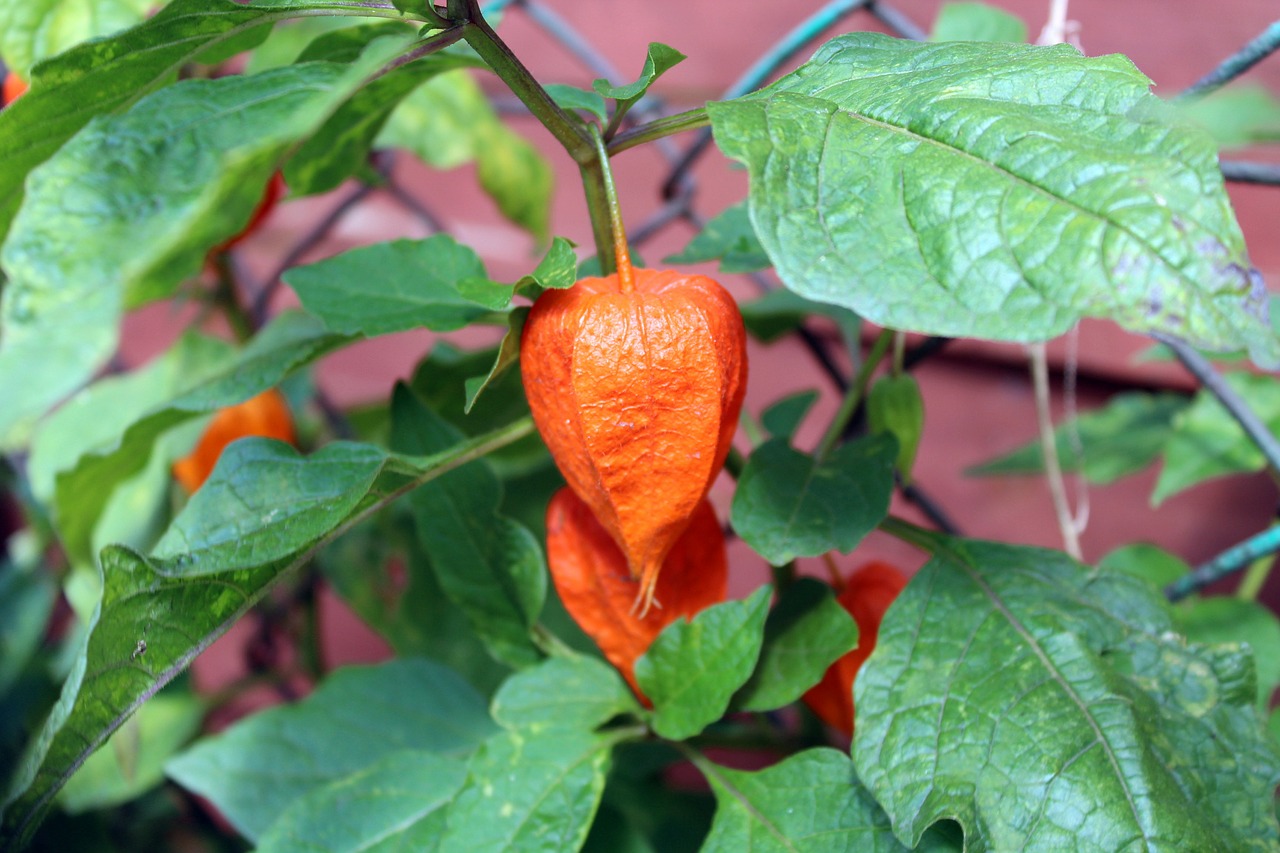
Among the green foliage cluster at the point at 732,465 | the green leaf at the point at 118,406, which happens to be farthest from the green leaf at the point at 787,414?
the green leaf at the point at 118,406

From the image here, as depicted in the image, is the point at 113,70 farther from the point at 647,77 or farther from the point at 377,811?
the point at 377,811

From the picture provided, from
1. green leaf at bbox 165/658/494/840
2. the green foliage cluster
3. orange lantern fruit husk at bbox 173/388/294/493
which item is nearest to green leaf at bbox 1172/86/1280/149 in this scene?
the green foliage cluster

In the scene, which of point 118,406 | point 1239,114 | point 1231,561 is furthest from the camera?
point 118,406

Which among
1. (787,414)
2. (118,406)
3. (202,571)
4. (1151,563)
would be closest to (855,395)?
(787,414)

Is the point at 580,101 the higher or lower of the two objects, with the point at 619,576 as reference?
higher

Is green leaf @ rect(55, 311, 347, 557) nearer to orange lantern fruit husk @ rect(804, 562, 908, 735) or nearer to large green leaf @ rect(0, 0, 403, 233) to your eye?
large green leaf @ rect(0, 0, 403, 233)

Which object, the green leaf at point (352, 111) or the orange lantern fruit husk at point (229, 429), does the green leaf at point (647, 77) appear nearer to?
the green leaf at point (352, 111)
